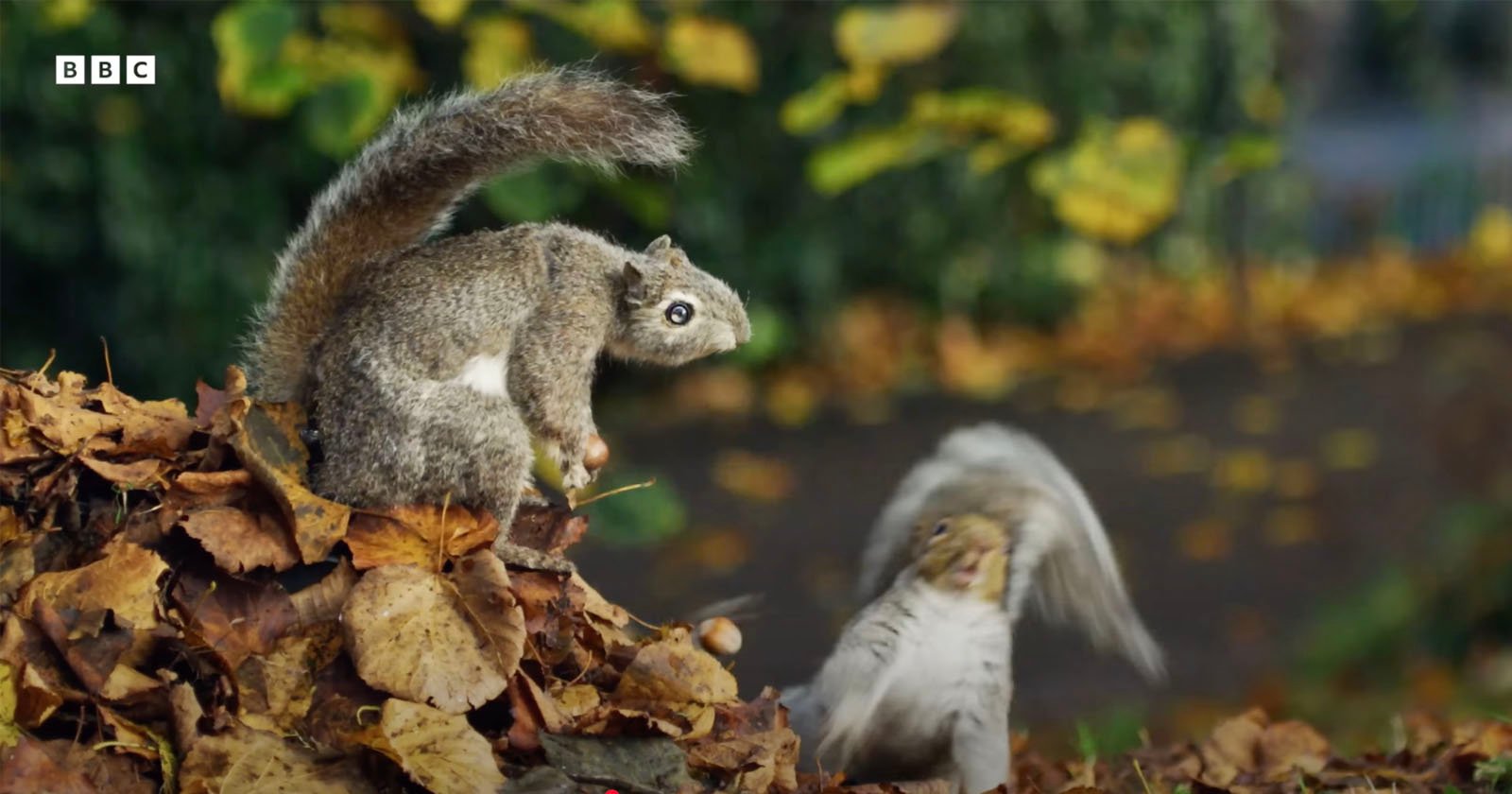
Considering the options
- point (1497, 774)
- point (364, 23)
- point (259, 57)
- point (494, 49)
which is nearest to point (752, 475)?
point (494, 49)

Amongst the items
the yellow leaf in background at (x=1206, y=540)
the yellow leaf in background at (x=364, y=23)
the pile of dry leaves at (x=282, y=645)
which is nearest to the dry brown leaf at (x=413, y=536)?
the pile of dry leaves at (x=282, y=645)

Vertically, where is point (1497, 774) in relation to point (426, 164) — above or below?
below

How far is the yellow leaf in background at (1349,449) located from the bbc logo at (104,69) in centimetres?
373

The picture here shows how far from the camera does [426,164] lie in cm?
226

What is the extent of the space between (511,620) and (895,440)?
12.1 ft

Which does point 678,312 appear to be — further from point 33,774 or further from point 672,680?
point 33,774

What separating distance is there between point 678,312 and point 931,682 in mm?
573

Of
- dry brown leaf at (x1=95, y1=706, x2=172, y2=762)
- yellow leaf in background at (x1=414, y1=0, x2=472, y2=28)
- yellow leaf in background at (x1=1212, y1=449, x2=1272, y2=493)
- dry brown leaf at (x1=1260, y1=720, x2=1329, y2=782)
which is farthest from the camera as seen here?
yellow leaf in background at (x1=1212, y1=449, x2=1272, y2=493)

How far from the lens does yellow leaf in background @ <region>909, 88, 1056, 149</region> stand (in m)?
4.95

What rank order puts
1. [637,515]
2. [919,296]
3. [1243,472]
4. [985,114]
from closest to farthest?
[637,515], [985,114], [1243,472], [919,296]

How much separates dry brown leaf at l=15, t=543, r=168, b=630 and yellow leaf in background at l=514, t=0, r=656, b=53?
2.62 metres

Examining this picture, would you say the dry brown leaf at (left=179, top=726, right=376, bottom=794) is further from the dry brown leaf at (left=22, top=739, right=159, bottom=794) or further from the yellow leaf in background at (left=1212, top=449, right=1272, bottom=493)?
the yellow leaf in background at (left=1212, top=449, right=1272, bottom=493)

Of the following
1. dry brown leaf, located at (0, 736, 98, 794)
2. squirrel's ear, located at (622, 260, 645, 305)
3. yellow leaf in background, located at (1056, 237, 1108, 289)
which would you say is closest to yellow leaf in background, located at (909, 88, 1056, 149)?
yellow leaf in background, located at (1056, 237, 1108, 289)

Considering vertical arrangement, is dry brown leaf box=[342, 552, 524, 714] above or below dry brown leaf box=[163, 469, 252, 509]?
below
